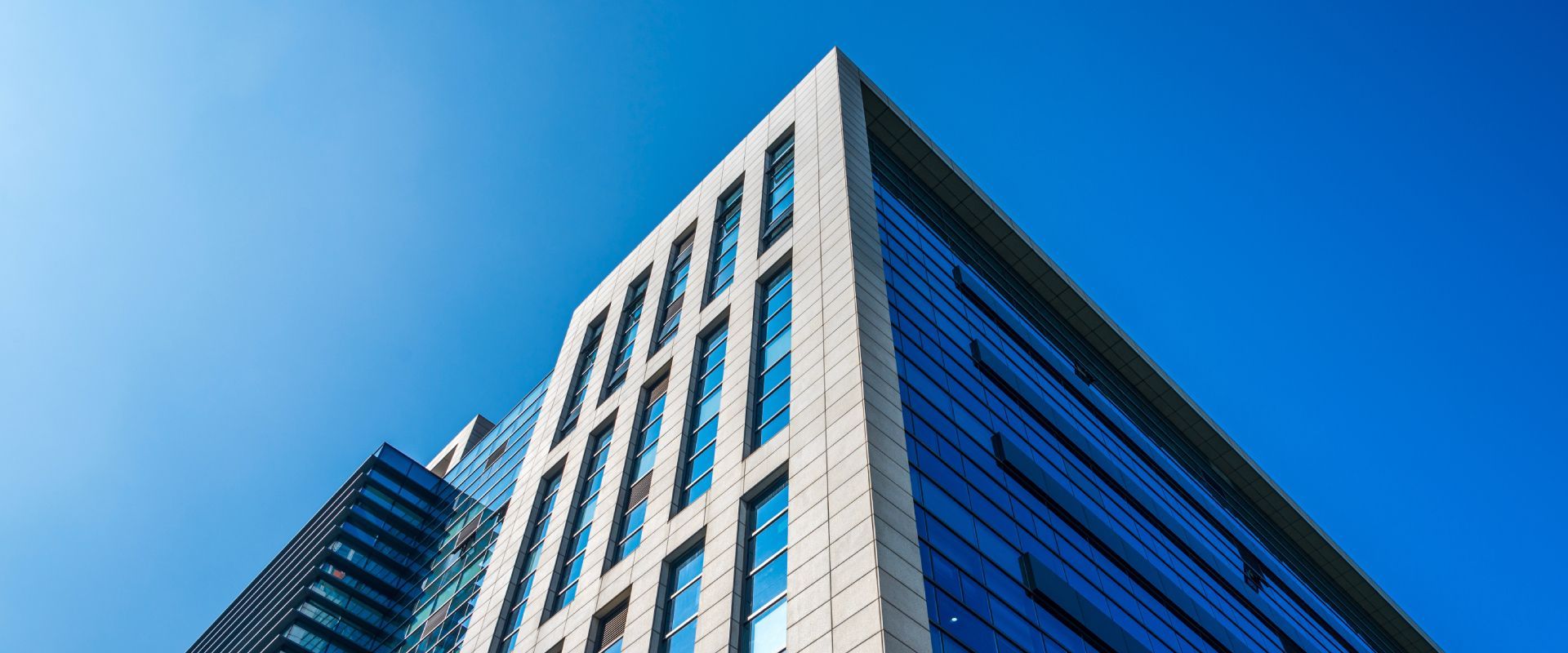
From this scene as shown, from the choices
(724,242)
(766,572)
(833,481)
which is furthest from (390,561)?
(833,481)

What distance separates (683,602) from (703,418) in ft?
26.5

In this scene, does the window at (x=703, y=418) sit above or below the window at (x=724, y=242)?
below

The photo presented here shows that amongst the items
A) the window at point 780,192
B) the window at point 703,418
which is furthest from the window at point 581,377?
A: the window at point 780,192

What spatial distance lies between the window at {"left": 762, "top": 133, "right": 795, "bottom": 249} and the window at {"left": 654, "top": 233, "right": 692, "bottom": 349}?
4.75m

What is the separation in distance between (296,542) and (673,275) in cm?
2919

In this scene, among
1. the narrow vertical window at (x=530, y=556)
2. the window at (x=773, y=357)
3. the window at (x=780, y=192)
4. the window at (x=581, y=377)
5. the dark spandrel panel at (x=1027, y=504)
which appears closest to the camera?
the dark spandrel panel at (x=1027, y=504)

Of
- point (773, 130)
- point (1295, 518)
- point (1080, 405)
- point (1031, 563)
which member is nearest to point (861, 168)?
point (773, 130)

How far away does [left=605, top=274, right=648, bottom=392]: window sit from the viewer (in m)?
44.3

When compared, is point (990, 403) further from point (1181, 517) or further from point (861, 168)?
point (1181, 517)

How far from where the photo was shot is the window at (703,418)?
3127 cm

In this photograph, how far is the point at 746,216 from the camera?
43.4 m

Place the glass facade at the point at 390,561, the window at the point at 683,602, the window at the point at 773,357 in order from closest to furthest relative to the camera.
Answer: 1. the window at the point at 683,602
2. the window at the point at 773,357
3. the glass facade at the point at 390,561

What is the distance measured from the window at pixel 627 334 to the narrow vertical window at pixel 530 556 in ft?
15.2

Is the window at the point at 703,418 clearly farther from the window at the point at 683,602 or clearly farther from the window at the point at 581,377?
the window at the point at 581,377
